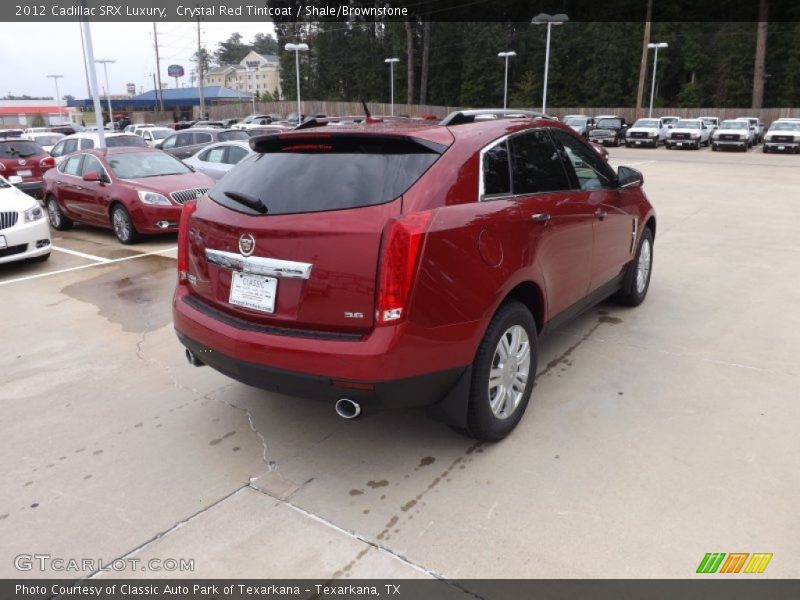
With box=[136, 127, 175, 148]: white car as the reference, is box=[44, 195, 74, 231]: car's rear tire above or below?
below

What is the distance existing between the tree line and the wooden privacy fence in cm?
291

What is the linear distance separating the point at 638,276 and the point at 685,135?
29.6 metres

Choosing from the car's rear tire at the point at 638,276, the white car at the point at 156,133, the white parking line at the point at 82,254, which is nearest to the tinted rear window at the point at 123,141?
the white car at the point at 156,133

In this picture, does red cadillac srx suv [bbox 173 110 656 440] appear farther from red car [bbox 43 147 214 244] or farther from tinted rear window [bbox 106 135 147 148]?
tinted rear window [bbox 106 135 147 148]

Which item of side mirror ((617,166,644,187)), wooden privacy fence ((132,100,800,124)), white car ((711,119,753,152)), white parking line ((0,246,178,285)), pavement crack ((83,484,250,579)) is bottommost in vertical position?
white parking line ((0,246,178,285))

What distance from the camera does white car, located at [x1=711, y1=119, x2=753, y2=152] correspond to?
100 feet

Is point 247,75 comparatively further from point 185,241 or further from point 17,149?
point 185,241

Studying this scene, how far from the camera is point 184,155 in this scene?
→ 17.6 meters

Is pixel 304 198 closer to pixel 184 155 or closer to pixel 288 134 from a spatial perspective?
pixel 288 134

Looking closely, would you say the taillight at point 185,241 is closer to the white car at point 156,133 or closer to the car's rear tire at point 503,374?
the car's rear tire at point 503,374

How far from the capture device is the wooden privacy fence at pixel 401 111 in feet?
156

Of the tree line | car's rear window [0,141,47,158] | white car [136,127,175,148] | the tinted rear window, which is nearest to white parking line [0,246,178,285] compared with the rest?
car's rear window [0,141,47,158]

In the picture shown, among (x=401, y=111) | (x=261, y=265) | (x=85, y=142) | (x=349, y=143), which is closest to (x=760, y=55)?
(x=401, y=111)

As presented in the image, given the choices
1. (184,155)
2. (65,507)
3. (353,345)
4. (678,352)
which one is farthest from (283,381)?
(184,155)
